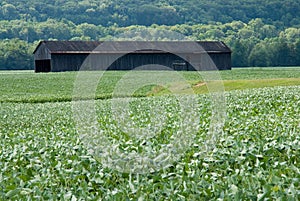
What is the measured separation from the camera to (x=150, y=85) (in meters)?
53.5

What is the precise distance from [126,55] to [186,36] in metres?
60.9

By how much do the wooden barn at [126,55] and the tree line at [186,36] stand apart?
15.1 metres

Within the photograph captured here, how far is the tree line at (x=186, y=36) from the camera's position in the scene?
10444 cm

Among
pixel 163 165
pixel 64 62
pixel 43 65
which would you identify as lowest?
pixel 163 165

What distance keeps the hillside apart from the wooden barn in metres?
104

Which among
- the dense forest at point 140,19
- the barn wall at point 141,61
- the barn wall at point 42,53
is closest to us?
the barn wall at point 42,53

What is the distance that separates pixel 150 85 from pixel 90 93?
910 cm

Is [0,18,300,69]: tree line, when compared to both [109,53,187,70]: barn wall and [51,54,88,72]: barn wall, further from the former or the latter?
[51,54,88,72]: barn wall

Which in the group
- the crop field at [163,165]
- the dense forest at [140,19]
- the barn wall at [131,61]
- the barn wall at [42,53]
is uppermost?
the dense forest at [140,19]

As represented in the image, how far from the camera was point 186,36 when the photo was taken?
448 feet

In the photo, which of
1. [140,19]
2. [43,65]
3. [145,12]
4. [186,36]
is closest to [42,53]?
[43,65]

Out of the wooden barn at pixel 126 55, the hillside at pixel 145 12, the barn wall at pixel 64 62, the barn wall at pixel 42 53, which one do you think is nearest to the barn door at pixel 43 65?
the wooden barn at pixel 126 55

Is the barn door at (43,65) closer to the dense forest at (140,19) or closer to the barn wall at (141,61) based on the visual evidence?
the barn wall at (141,61)

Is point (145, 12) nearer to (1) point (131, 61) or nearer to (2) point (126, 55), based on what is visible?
(1) point (131, 61)
